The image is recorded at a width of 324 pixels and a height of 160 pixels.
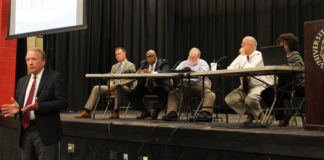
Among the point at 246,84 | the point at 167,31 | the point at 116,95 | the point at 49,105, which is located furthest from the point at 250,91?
the point at 167,31

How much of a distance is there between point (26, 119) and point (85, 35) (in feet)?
17.5

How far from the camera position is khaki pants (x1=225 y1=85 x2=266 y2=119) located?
356 centimetres

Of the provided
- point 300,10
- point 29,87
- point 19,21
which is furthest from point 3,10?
point 300,10

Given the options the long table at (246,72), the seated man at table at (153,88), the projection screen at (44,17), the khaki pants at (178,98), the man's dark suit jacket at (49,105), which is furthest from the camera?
the projection screen at (44,17)

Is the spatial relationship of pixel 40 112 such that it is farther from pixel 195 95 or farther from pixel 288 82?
pixel 195 95

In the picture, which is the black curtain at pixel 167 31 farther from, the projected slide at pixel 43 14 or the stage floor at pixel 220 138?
the stage floor at pixel 220 138

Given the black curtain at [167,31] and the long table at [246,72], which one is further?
the black curtain at [167,31]

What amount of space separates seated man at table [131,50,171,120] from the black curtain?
2.19 m

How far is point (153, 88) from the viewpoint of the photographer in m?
4.62

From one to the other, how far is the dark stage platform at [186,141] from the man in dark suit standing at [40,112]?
0.90 m

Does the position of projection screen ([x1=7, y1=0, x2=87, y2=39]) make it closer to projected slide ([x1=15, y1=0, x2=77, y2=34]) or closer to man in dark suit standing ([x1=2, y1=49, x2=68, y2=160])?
projected slide ([x1=15, y1=0, x2=77, y2=34])

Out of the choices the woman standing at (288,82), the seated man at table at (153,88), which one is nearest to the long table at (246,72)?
the woman standing at (288,82)

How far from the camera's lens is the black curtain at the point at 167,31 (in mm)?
→ 6262

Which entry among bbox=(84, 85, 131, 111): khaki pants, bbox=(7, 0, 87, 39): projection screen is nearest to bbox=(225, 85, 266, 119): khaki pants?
bbox=(84, 85, 131, 111): khaki pants
